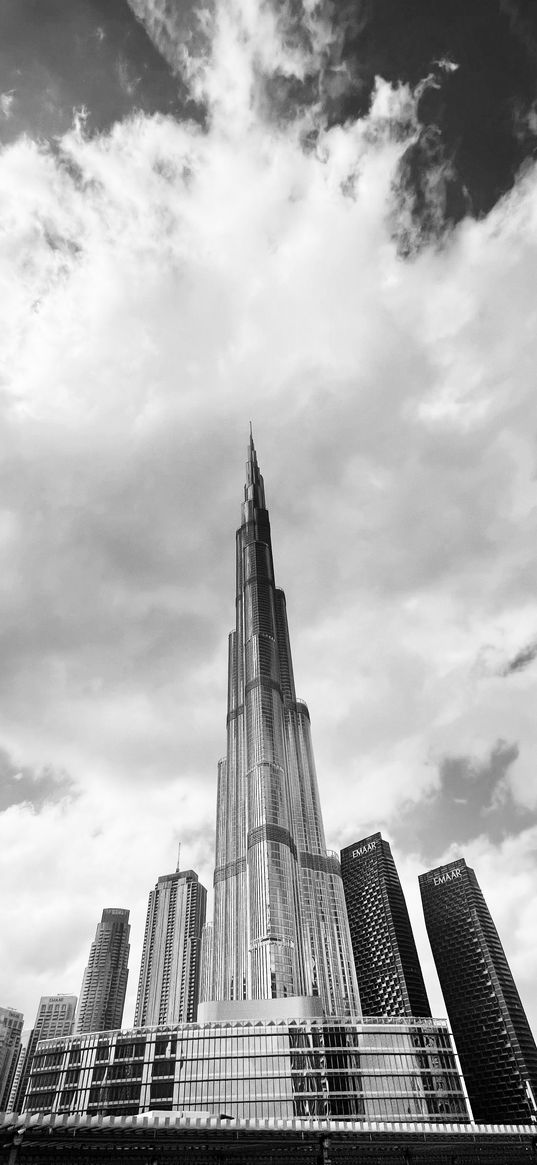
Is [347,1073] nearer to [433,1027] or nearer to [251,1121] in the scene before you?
[433,1027]

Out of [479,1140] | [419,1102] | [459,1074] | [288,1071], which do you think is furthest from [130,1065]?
[479,1140]

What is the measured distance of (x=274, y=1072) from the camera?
154m

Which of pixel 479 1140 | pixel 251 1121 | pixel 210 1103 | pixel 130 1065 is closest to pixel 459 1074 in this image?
pixel 210 1103

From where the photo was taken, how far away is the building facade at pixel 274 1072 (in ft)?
494

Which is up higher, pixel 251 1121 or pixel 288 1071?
pixel 288 1071

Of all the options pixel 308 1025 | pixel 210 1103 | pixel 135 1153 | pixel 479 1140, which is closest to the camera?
pixel 135 1153

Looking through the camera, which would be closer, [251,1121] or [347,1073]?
[251,1121]

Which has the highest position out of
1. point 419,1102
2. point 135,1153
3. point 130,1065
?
point 130,1065

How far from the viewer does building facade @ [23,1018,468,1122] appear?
150 meters

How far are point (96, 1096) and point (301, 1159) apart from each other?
5195 inches

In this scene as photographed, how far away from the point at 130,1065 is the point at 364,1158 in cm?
12605

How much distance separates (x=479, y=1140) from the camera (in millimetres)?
70688

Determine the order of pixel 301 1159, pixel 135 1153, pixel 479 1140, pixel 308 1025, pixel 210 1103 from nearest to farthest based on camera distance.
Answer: pixel 135 1153 → pixel 301 1159 → pixel 479 1140 → pixel 210 1103 → pixel 308 1025

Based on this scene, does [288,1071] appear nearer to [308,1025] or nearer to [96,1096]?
[308,1025]
